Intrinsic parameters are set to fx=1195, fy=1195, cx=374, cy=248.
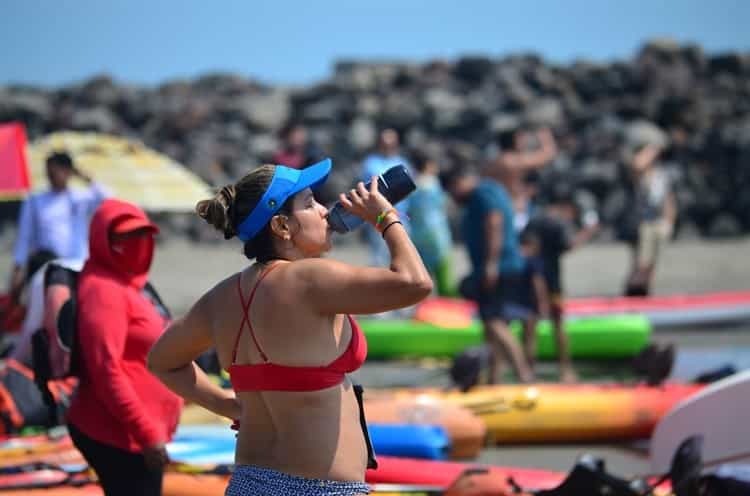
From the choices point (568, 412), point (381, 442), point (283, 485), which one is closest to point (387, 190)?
point (283, 485)

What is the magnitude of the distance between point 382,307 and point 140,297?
1.62 metres

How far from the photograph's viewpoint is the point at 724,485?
455 centimetres

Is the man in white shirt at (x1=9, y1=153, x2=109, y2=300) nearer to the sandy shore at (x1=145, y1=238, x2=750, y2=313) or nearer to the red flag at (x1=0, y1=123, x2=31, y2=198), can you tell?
the red flag at (x1=0, y1=123, x2=31, y2=198)

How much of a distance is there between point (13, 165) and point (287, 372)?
727 cm

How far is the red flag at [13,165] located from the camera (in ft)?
31.5

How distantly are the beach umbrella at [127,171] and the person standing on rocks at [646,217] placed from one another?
15.8 ft

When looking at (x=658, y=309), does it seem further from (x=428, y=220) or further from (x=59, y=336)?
(x=59, y=336)

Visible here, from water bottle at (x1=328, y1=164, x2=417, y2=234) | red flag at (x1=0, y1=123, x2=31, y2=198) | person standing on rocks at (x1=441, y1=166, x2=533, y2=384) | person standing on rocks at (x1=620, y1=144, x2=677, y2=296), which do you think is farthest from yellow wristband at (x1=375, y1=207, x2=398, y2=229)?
person standing on rocks at (x1=620, y1=144, x2=677, y2=296)

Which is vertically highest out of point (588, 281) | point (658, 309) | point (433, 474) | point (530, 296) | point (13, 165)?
point (588, 281)

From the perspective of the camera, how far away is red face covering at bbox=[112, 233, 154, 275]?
4293mm

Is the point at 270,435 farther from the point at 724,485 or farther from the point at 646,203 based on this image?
the point at 646,203

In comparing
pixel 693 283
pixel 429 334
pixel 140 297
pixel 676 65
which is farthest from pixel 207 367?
pixel 676 65

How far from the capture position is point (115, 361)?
13.3 ft

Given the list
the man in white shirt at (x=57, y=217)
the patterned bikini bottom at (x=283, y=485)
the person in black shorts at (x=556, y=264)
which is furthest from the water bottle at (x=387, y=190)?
the person in black shorts at (x=556, y=264)
